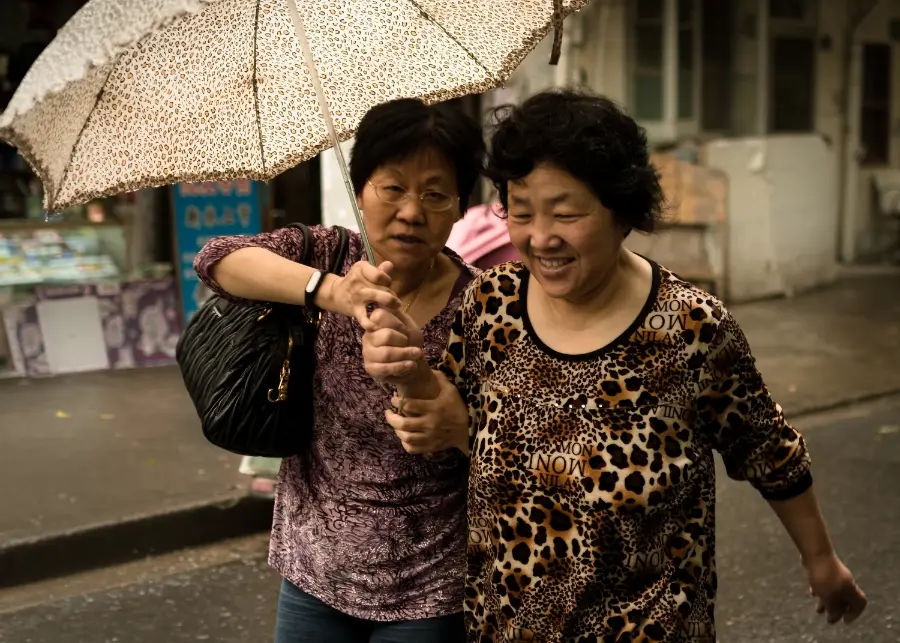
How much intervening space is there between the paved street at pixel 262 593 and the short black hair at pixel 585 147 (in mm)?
2988

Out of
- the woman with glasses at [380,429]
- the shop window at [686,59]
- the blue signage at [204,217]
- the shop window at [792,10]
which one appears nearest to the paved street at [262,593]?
the woman with glasses at [380,429]

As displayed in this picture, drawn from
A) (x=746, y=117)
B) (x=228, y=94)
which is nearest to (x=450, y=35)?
(x=228, y=94)

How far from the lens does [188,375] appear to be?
2.37m

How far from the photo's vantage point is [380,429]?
2.26 metres

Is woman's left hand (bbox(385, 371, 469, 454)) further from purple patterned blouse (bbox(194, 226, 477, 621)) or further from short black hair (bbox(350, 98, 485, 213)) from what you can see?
short black hair (bbox(350, 98, 485, 213))

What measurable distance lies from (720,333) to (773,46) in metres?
12.8

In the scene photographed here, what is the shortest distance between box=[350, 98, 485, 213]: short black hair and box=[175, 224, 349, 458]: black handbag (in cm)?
25

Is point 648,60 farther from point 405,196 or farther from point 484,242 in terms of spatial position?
point 405,196

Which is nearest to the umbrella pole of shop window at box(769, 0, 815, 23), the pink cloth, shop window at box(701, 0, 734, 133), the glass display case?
the pink cloth

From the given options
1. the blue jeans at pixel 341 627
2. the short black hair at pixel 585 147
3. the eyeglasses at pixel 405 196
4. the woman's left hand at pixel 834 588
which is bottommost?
the blue jeans at pixel 341 627

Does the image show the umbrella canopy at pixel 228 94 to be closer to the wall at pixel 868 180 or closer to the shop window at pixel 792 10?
the shop window at pixel 792 10

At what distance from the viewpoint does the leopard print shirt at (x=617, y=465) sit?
1936 millimetres

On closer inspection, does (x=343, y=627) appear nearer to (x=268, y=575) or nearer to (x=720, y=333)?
(x=720, y=333)

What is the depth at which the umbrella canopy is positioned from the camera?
7.34ft
